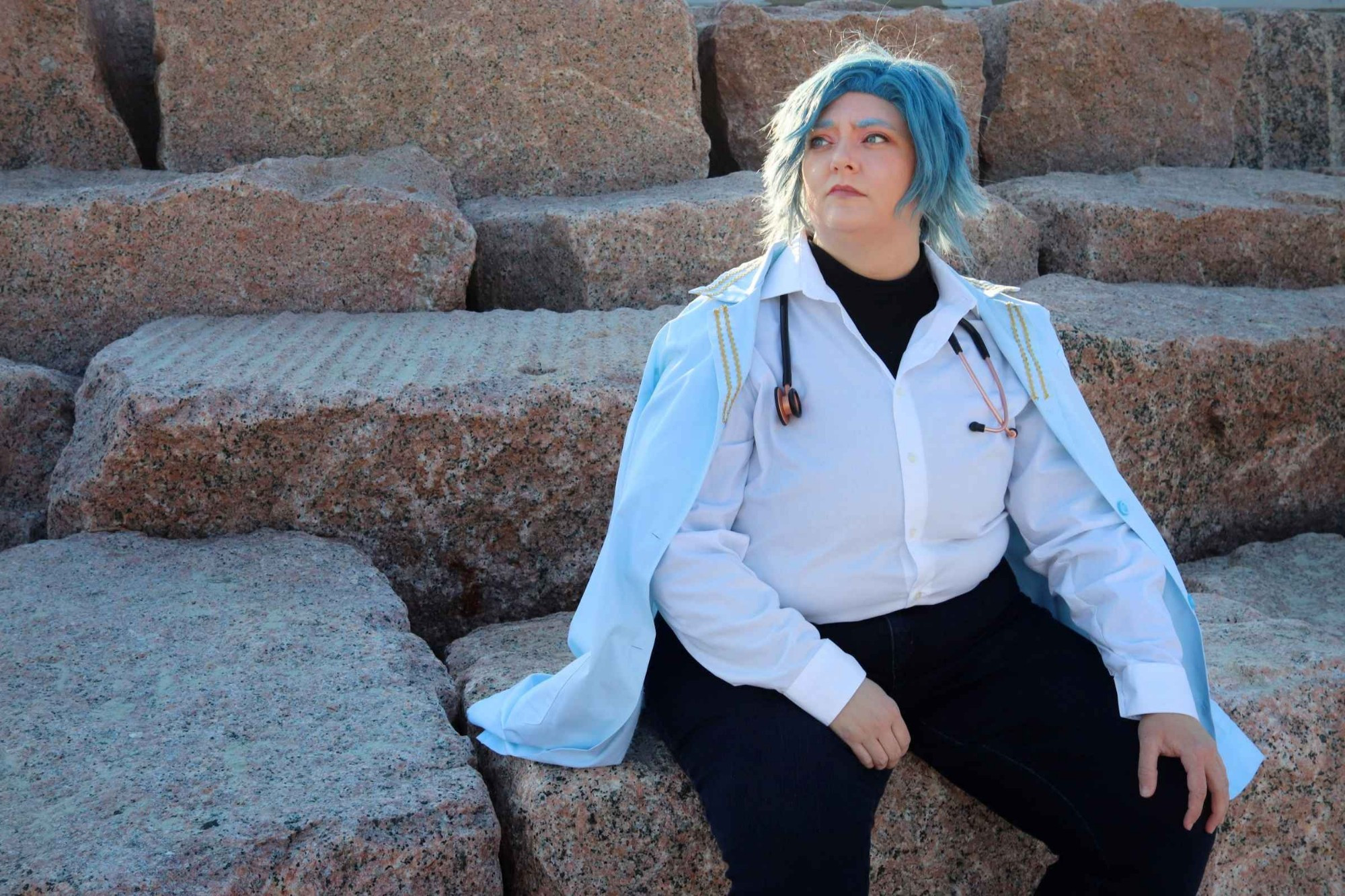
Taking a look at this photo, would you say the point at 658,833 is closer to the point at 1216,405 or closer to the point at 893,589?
the point at 893,589

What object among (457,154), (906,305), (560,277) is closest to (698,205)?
(560,277)

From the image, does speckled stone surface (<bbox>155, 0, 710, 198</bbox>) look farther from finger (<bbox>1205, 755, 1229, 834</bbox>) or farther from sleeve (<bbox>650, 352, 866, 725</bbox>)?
finger (<bbox>1205, 755, 1229, 834</bbox>)

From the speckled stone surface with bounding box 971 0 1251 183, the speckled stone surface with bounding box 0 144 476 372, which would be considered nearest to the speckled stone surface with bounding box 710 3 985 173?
the speckled stone surface with bounding box 971 0 1251 183

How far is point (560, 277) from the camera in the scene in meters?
3.14

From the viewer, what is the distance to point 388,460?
235 centimetres

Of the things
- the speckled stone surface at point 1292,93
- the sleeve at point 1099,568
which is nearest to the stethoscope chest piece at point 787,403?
the sleeve at point 1099,568

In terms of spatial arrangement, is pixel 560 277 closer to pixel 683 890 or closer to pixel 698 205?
pixel 698 205

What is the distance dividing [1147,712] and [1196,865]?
0.63 ft

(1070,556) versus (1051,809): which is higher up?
(1070,556)

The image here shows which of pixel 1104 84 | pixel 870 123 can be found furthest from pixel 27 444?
pixel 1104 84

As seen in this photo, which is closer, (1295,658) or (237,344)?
(1295,658)

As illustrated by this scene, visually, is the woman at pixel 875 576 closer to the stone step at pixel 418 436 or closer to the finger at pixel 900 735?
the finger at pixel 900 735

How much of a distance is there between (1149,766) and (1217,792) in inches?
3.7

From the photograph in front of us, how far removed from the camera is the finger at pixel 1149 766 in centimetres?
154
